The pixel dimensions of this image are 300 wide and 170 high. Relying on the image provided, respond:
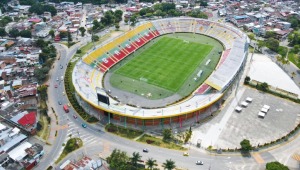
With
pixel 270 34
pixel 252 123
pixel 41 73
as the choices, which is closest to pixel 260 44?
pixel 270 34

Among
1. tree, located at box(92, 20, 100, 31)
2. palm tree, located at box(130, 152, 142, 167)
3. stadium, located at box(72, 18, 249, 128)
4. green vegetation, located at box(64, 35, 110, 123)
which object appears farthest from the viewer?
tree, located at box(92, 20, 100, 31)

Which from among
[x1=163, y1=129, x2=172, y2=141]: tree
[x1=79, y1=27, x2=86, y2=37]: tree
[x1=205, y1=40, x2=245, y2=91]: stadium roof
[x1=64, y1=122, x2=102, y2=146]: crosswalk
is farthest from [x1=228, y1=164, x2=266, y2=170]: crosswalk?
[x1=79, y1=27, x2=86, y2=37]: tree

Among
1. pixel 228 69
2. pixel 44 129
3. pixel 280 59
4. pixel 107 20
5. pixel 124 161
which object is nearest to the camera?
pixel 124 161

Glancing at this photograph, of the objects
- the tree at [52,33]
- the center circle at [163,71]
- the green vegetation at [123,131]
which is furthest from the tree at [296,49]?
the tree at [52,33]

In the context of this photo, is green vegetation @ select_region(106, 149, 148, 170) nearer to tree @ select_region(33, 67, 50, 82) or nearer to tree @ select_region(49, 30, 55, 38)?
tree @ select_region(33, 67, 50, 82)

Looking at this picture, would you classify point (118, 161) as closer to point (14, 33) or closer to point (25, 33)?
point (25, 33)

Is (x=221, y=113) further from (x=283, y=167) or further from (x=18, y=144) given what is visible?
(x=18, y=144)
